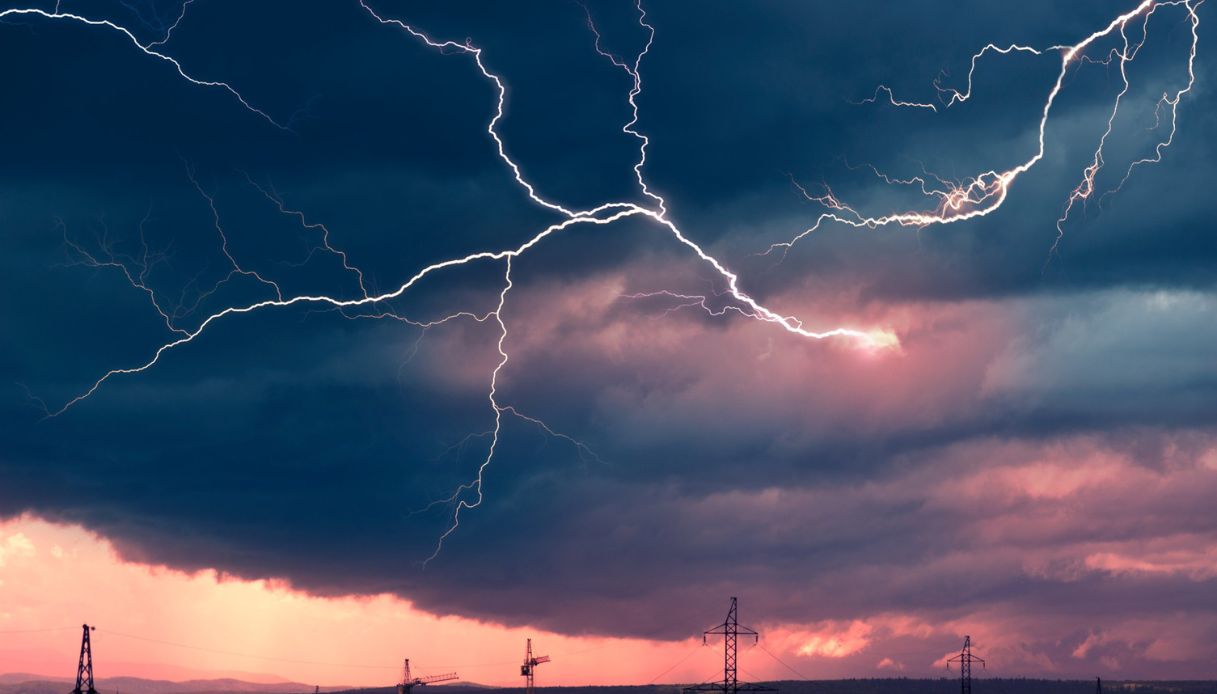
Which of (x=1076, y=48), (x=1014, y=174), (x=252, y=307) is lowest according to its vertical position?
(x=252, y=307)

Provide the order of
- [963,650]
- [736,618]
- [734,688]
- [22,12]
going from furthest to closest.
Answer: [963,650]
[736,618]
[734,688]
[22,12]

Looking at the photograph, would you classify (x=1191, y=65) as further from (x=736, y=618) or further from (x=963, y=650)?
(x=963, y=650)

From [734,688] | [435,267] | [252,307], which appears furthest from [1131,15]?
[734,688]

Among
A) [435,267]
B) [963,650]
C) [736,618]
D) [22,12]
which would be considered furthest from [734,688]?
[22,12]

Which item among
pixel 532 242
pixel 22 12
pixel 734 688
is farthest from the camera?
pixel 734 688

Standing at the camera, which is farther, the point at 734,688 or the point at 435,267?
the point at 734,688

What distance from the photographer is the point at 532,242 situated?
85.0 metres

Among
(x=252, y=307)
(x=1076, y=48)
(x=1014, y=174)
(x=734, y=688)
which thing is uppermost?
(x=1076, y=48)

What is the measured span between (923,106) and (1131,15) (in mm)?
11877

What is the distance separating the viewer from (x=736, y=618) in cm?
15725

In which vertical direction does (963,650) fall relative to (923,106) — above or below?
below

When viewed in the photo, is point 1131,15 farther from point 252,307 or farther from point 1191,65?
point 252,307

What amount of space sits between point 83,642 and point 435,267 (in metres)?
76.1

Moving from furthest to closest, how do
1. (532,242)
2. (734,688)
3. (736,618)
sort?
1. (736,618)
2. (734,688)
3. (532,242)
